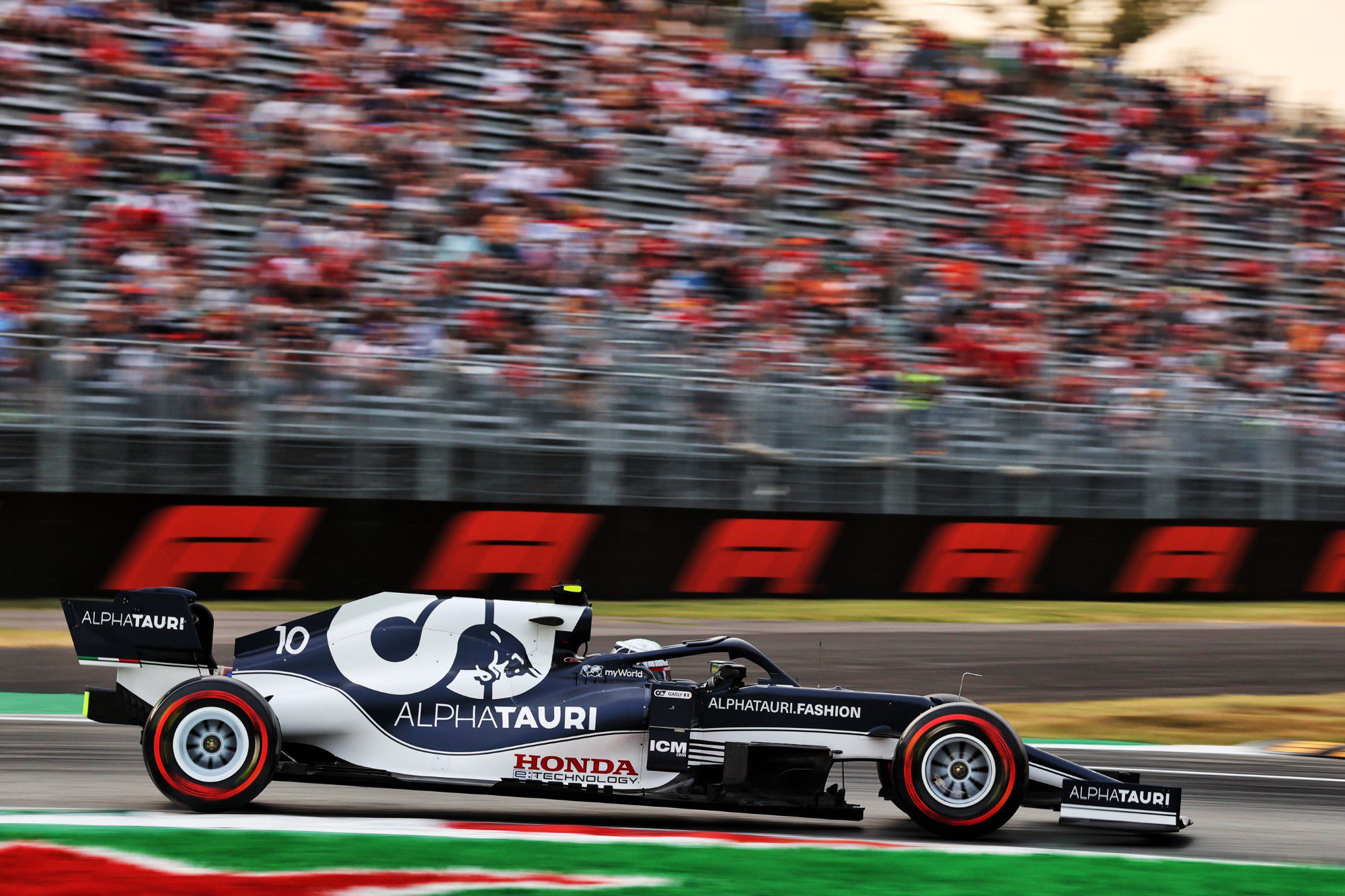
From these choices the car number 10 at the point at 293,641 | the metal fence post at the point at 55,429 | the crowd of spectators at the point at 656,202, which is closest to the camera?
the car number 10 at the point at 293,641

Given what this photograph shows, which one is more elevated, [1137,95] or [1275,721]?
[1137,95]

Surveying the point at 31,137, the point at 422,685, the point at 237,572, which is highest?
the point at 31,137

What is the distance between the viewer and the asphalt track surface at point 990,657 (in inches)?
412

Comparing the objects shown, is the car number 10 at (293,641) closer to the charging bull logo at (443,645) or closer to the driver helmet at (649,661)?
the charging bull logo at (443,645)

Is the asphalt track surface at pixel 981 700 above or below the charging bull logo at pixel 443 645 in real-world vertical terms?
below

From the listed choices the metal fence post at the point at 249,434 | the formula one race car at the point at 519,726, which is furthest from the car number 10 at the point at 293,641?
the metal fence post at the point at 249,434

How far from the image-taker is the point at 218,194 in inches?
537

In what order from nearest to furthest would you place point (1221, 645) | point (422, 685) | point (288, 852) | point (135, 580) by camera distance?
point (288, 852) < point (422, 685) < point (135, 580) < point (1221, 645)

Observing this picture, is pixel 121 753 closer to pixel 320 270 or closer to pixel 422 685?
pixel 422 685

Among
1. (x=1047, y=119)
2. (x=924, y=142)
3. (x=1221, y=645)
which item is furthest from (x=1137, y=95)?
(x=1221, y=645)

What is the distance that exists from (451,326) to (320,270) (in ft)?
4.17

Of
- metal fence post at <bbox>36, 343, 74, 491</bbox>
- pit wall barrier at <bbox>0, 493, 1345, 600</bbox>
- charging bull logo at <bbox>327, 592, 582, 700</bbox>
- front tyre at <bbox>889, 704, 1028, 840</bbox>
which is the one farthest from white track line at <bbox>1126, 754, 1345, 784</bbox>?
metal fence post at <bbox>36, 343, 74, 491</bbox>

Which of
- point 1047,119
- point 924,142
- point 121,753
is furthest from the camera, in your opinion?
point 1047,119

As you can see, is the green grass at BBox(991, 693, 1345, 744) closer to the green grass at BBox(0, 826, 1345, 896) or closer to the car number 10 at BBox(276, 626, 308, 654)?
the green grass at BBox(0, 826, 1345, 896)
